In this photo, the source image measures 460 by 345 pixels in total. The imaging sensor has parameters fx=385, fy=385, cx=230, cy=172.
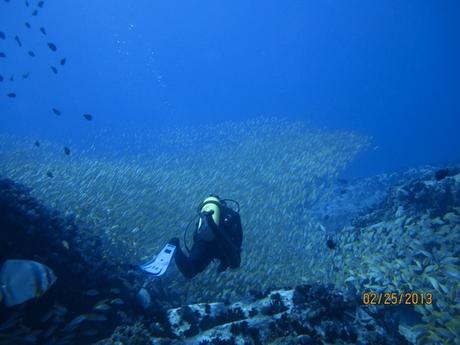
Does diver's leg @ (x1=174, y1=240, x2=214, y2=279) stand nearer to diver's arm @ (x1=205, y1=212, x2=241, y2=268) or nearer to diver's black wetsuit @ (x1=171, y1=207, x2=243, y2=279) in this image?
diver's black wetsuit @ (x1=171, y1=207, x2=243, y2=279)

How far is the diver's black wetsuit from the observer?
712 centimetres

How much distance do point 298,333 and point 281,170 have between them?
1264 centimetres

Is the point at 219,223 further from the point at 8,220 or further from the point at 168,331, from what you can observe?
the point at 8,220

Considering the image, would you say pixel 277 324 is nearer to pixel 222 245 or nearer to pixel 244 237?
pixel 222 245

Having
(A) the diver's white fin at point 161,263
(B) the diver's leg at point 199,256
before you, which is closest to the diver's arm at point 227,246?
(B) the diver's leg at point 199,256

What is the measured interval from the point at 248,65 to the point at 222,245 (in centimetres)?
16468
